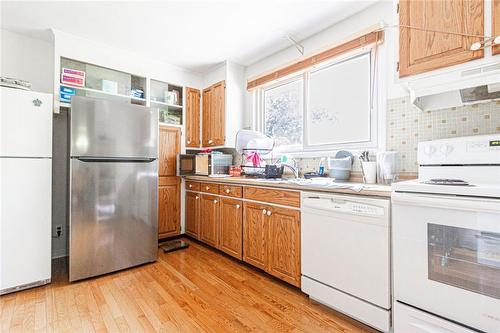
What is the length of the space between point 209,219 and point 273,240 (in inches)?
43.4

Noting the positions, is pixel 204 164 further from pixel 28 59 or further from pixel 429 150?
pixel 429 150

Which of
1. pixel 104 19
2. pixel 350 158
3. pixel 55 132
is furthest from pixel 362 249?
pixel 55 132

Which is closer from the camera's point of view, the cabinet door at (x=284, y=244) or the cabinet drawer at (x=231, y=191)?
the cabinet door at (x=284, y=244)

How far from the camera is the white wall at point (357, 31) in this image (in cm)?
196

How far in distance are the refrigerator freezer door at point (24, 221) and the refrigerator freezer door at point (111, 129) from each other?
1.20ft

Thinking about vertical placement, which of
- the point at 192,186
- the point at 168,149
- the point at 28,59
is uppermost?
the point at 28,59

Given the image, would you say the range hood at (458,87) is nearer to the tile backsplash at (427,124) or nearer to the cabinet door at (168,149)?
the tile backsplash at (427,124)

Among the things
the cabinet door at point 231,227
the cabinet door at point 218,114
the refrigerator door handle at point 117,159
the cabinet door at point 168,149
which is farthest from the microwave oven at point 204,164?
the refrigerator door handle at point 117,159

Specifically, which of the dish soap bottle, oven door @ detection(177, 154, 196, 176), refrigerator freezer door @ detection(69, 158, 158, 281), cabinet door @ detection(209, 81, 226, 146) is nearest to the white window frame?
the dish soap bottle

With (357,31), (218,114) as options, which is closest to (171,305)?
(218,114)

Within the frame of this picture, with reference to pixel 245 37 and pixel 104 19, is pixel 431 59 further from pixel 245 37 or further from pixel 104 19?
pixel 104 19

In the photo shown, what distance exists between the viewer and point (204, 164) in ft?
10.6

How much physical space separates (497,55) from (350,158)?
3.80 feet

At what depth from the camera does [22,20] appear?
2357mm
